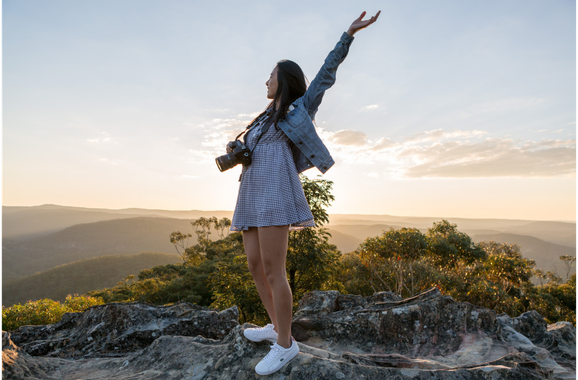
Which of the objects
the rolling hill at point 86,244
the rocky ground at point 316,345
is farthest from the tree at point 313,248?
the rolling hill at point 86,244

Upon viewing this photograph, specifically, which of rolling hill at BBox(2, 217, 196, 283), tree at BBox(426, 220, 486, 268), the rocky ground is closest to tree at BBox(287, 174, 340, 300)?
the rocky ground

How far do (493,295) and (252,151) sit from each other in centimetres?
1551

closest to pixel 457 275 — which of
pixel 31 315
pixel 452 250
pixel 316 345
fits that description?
pixel 452 250

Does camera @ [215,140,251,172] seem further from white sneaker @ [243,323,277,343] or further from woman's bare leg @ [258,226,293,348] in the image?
white sneaker @ [243,323,277,343]

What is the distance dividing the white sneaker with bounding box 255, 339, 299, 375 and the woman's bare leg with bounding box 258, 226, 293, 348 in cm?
20

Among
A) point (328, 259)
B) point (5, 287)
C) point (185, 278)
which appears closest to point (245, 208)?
point (328, 259)

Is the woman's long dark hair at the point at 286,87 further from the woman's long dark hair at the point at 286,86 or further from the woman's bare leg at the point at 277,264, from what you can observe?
the woman's bare leg at the point at 277,264

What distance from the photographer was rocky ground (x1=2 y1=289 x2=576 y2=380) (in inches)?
94.6

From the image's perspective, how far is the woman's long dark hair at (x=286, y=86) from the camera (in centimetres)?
240

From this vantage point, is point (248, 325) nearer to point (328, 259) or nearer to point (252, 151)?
point (252, 151)

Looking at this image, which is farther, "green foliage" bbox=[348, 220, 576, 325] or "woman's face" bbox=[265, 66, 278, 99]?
"green foliage" bbox=[348, 220, 576, 325]

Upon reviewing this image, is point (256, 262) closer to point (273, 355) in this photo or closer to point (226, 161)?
point (273, 355)

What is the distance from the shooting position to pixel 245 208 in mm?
2463

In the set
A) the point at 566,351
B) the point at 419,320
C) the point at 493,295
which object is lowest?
the point at 493,295
